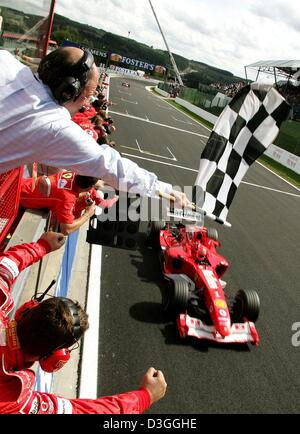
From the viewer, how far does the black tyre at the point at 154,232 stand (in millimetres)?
6289

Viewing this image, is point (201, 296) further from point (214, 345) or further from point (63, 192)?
point (63, 192)

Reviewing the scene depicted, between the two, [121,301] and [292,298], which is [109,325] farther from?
[292,298]

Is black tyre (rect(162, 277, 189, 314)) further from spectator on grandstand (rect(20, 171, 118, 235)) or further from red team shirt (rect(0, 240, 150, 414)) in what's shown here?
red team shirt (rect(0, 240, 150, 414))

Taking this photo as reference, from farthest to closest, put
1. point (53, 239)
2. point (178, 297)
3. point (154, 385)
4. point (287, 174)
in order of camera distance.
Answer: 1. point (287, 174)
2. point (178, 297)
3. point (53, 239)
4. point (154, 385)

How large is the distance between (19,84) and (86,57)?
38 centimetres

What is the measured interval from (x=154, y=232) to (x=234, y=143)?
2759 millimetres

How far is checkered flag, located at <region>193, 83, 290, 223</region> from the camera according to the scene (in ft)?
11.9

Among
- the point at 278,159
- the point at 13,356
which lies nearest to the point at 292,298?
the point at 13,356

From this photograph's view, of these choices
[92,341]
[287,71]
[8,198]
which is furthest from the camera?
[287,71]

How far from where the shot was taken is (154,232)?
6.36 metres

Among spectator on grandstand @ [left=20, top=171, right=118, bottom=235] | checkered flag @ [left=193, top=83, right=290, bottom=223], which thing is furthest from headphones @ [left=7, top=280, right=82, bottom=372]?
checkered flag @ [left=193, top=83, right=290, bottom=223]

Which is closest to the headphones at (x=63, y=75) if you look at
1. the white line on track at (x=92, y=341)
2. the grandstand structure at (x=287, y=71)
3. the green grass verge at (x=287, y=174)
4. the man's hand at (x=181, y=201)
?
the man's hand at (x=181, y=201)

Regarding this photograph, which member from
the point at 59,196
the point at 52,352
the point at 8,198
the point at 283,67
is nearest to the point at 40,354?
the point at 52,352

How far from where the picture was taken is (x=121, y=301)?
4.74 m
